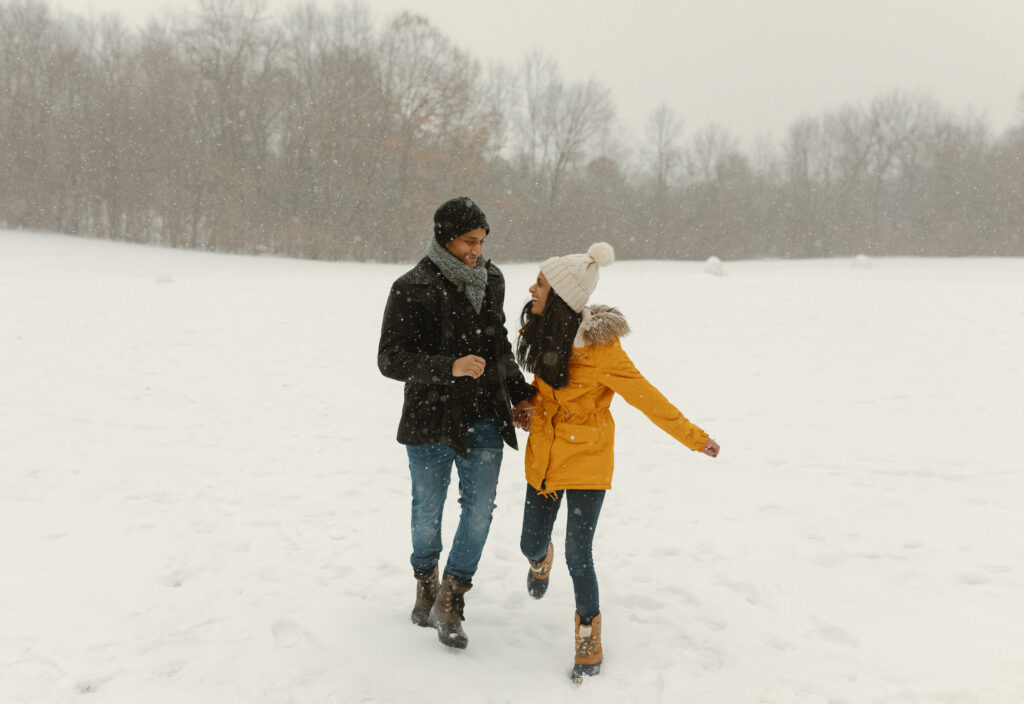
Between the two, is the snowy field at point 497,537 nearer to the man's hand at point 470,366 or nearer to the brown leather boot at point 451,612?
the brown leather boot at point 451,612

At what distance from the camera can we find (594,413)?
3064 mm

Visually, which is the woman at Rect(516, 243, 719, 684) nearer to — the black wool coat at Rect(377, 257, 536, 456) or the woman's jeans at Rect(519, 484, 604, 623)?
the woman's jeans at Rect(519, 484, 604, 623)

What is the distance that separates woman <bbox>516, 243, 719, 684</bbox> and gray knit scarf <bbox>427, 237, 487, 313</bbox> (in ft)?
0.86

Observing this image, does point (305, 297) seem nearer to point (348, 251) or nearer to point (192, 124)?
point (348, 251)

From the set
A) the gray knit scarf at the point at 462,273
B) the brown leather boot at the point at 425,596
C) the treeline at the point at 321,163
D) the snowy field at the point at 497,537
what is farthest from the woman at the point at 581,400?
the treeline at the point at 321,163

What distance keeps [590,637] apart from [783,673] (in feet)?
3.00

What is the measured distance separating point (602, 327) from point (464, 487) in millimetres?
1022

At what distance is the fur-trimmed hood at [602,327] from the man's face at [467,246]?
23.1 inches

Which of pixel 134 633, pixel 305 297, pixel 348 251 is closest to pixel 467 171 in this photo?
pixel 348 251

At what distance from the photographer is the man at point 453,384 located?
9.85 ft

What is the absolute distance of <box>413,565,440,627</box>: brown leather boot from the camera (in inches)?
134

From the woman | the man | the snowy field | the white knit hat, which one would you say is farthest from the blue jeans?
the white knit hat

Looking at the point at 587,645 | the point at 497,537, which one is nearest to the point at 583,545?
the point at 587,645

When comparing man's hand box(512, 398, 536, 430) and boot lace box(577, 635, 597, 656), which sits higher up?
man's hand box(512, 398, 536, 430)
